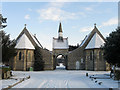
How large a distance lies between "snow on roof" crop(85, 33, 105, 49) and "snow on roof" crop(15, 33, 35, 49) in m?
15.8

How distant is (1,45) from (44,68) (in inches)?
999

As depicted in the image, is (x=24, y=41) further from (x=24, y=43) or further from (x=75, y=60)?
(x=75, y=60)

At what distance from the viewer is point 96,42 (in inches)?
1807

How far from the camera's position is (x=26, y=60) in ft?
147

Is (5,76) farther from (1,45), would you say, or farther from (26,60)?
(26,60)

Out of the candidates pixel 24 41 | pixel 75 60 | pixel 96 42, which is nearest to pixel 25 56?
pixel 24 41

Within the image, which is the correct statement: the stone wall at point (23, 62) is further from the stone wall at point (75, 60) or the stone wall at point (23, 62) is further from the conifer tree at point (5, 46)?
the conifer tree at point (5, 46)

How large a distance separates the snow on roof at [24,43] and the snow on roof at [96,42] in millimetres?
15770

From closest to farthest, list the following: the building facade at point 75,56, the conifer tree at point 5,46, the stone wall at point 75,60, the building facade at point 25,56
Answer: the conifer tree at point 5,46, the building facade at point 75,56, the building facade at point 25,56, the stone wall at point 75,60

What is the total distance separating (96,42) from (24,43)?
62.9 feet

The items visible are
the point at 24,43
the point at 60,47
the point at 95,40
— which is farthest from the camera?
the point at 60,47

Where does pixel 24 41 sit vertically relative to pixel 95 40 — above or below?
below

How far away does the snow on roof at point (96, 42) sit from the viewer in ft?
149

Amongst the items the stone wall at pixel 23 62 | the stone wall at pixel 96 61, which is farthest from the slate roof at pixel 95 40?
the stone wall at pixel 23 62
